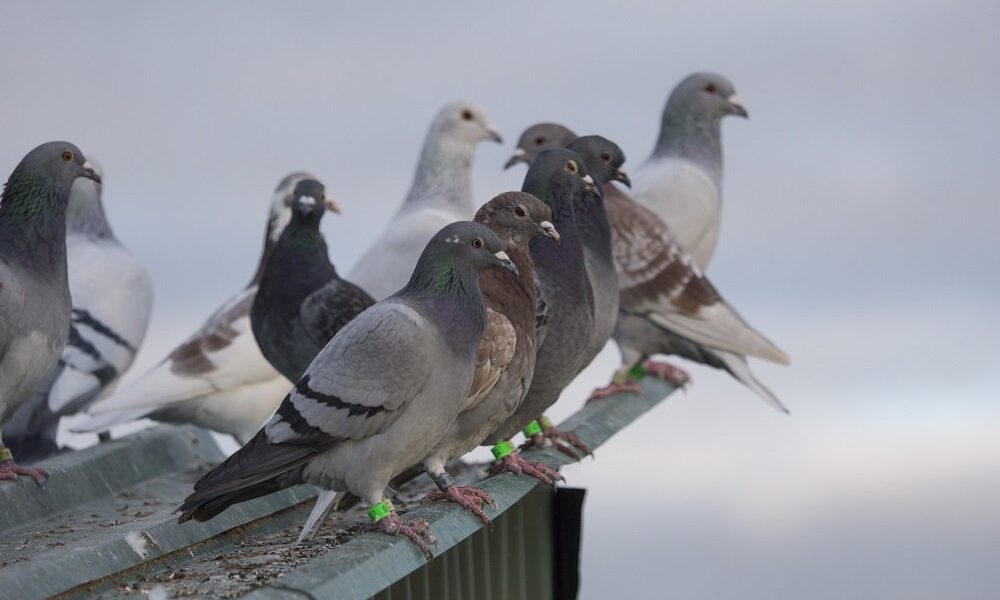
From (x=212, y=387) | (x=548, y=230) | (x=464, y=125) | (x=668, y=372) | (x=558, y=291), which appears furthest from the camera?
(x=668, y=372)

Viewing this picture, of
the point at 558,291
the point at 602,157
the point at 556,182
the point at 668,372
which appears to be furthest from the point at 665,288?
the point at 558,291

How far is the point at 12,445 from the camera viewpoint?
35.1 ft

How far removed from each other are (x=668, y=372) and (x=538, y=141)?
8.16 ft

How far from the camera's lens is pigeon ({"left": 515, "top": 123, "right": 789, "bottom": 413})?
1036 cm

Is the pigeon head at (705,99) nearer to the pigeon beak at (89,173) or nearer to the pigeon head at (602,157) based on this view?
the pigeon head at (602,157)

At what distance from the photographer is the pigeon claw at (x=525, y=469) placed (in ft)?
24.4

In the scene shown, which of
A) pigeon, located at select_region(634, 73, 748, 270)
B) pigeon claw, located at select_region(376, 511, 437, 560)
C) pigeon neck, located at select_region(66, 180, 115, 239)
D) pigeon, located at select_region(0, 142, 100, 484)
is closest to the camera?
pigeon claw, located at select_region(376, 511, 437, 560)

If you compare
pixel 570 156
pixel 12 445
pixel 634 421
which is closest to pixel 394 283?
pixel 634 421

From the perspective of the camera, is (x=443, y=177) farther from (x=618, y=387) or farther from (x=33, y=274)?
(x=33, y=274)

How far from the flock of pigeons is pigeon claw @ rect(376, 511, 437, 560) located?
0.01 metres

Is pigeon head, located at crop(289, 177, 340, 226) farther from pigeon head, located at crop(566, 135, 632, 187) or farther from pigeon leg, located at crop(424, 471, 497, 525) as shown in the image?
pigeon leg, located at crop(424, 471, 497, 525)

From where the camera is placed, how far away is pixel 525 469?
293 inches

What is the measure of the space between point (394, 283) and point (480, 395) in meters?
3.35

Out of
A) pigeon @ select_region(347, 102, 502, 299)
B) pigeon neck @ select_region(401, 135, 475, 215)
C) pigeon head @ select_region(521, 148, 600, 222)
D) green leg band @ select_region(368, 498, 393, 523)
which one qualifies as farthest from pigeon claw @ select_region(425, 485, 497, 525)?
pigeon neck @ select_region(401, 135, 475, 215)
